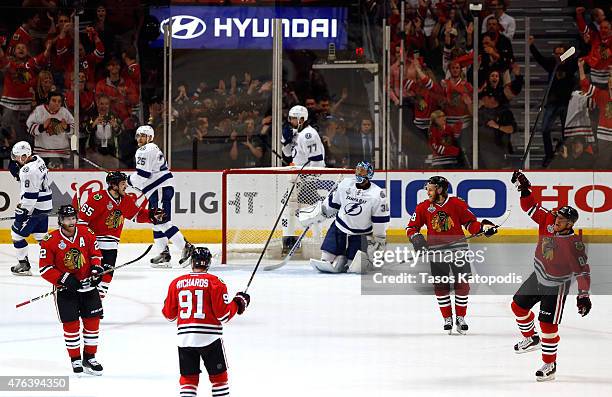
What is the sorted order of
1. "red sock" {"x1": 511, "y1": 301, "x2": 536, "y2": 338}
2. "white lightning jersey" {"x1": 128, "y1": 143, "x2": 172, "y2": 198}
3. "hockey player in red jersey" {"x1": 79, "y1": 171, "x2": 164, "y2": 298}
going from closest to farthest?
"red sock" {"x1": 511, "y1": 301, "x2": 536, "y2": 338}, "hockey player in red jersey" {"x1": 79, "y1": 171, "x2": 164, "y2": 298}, "white lightning jersey" {"x1": 128, "y1": 143, "x2": 172, "y2": 198}

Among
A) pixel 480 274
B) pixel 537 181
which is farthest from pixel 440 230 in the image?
pixel 537 181

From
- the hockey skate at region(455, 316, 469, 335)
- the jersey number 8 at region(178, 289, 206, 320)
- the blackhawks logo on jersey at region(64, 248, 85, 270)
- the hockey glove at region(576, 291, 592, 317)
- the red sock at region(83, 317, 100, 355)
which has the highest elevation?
the blackhawks logo on jersey at region(64, 248, 85, 270)

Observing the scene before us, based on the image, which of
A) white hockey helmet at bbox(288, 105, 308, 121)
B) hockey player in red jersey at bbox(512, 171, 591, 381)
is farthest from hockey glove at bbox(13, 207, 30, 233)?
hockey player in red jersey at bbox(512, 171, 591, 381)

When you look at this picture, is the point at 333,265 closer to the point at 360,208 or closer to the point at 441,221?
the point at 360,208

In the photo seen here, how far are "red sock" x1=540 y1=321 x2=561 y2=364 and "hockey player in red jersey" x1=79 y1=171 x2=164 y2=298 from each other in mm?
2957

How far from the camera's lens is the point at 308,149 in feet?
35.7

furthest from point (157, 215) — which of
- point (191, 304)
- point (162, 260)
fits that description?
point (191, 304)

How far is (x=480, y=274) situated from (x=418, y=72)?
3.23 m

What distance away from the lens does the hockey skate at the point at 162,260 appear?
10501 mm

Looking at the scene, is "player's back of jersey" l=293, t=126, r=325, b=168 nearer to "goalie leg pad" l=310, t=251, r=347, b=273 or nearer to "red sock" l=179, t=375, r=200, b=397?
"goalie leg pad" l=310, t=251, r=347, b=273

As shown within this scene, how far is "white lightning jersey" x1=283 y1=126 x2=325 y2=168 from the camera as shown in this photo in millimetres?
10891

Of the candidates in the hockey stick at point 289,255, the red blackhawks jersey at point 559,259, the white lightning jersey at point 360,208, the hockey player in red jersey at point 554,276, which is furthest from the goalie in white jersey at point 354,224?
the red blackhawks jersey at point 559,259

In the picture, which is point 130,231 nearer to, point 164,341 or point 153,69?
point 153,69

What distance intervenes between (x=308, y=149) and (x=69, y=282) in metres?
5.09
